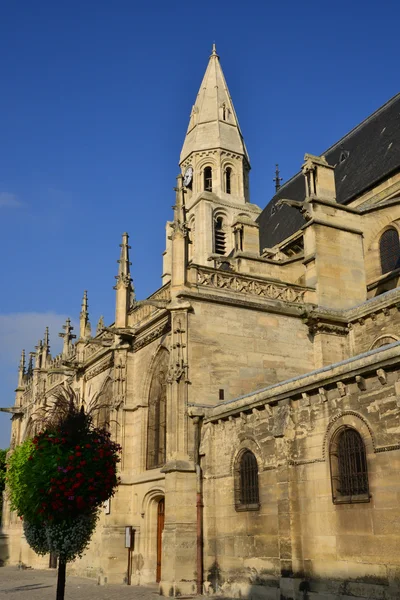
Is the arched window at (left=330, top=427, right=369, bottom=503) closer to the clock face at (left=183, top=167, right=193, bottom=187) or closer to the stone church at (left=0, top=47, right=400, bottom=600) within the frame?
the stone church at (left=0, top=47, right=400, bottom=600)

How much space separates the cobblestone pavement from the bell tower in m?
19.0

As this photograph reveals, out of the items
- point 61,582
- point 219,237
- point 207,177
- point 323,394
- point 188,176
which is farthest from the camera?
point 188,176

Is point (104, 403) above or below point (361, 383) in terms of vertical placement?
above

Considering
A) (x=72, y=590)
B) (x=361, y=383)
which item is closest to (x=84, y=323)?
(x=72, y=590)

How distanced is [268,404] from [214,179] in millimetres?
25833

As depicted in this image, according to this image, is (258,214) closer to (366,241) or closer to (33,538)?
(366,241)

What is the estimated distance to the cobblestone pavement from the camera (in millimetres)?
15705

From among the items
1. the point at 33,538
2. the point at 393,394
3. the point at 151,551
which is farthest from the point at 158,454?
the point at 393,394

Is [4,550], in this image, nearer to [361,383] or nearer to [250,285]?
[250,285]

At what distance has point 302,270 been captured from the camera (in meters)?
22.8

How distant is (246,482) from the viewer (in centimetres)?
1494

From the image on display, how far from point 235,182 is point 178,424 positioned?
81.1ft

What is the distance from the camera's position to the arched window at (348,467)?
11.7 m

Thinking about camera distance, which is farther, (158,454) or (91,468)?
(158,454)
